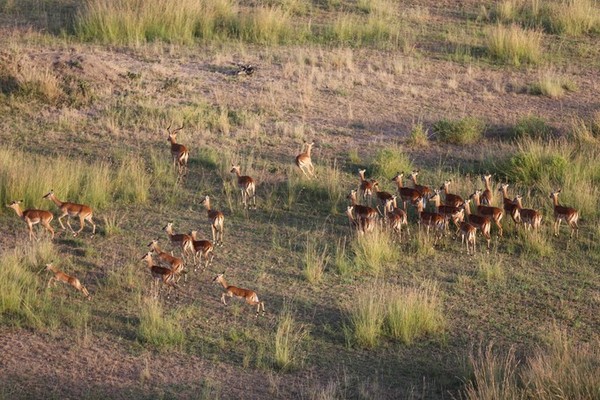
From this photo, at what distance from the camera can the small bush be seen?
1867cm

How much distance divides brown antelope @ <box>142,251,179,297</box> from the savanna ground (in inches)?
7.7

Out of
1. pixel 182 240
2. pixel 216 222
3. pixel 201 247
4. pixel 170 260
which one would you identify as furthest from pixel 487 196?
pixel 170 260

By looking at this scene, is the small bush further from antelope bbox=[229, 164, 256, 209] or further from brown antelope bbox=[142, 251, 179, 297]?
brown antelope bbox=[142, 251, 179, 297]

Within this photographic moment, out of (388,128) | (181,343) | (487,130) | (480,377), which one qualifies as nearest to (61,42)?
(388,128)

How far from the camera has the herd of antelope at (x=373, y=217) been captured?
1303cm

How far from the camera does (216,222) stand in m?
14.2

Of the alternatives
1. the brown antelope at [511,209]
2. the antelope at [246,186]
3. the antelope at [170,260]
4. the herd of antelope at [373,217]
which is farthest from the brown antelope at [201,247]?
the brown antelope at [511,209]

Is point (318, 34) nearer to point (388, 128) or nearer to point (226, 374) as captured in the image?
point (388, 128)

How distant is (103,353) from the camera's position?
37.2 feet

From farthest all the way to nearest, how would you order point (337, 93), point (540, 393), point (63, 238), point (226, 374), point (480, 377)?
point (337, 93) → point (63, 238) → point (226, 374) → point (480, 377) → point (540, 393)

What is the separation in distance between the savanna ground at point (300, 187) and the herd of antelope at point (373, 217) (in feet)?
0.72

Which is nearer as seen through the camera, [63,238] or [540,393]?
[540,393]

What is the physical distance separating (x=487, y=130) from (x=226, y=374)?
9914 millimetres

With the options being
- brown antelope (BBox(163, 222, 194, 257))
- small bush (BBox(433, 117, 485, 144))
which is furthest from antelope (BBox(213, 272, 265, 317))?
small bush (BBox(433, 117, 485, 144))
